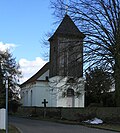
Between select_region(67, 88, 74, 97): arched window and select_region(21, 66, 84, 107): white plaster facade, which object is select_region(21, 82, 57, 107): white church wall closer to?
select_region(21, 66, 84, 107): white plaster facade

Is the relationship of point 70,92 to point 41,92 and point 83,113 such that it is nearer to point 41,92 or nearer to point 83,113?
point 41,92

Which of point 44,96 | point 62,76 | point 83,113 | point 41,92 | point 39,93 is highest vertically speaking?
point 62,76

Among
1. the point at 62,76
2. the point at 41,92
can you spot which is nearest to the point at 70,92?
the point at 41,92

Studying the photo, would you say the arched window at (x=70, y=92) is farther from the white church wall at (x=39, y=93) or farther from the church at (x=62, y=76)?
the white church wall at (x=39, y=93)

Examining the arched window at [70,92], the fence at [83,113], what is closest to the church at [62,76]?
the arched window at [70,92]

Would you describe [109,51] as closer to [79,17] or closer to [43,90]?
[79,17]

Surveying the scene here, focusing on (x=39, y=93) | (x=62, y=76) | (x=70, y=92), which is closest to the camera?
(x=62, y=76)

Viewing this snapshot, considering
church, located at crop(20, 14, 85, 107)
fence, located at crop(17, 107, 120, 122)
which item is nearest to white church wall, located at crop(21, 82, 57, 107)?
church, located at crop(20, 14, 85, 107)

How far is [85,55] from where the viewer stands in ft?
123

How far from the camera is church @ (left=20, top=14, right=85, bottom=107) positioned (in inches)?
1630

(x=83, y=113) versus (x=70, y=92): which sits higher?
(x=70, y=92)

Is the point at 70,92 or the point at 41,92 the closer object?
the point at 70,92

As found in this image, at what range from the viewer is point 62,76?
45812 millimetres

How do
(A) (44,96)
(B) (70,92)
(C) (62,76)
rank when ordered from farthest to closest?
(A) (44,96)
(B) (70,92)
(C) (62,76)
